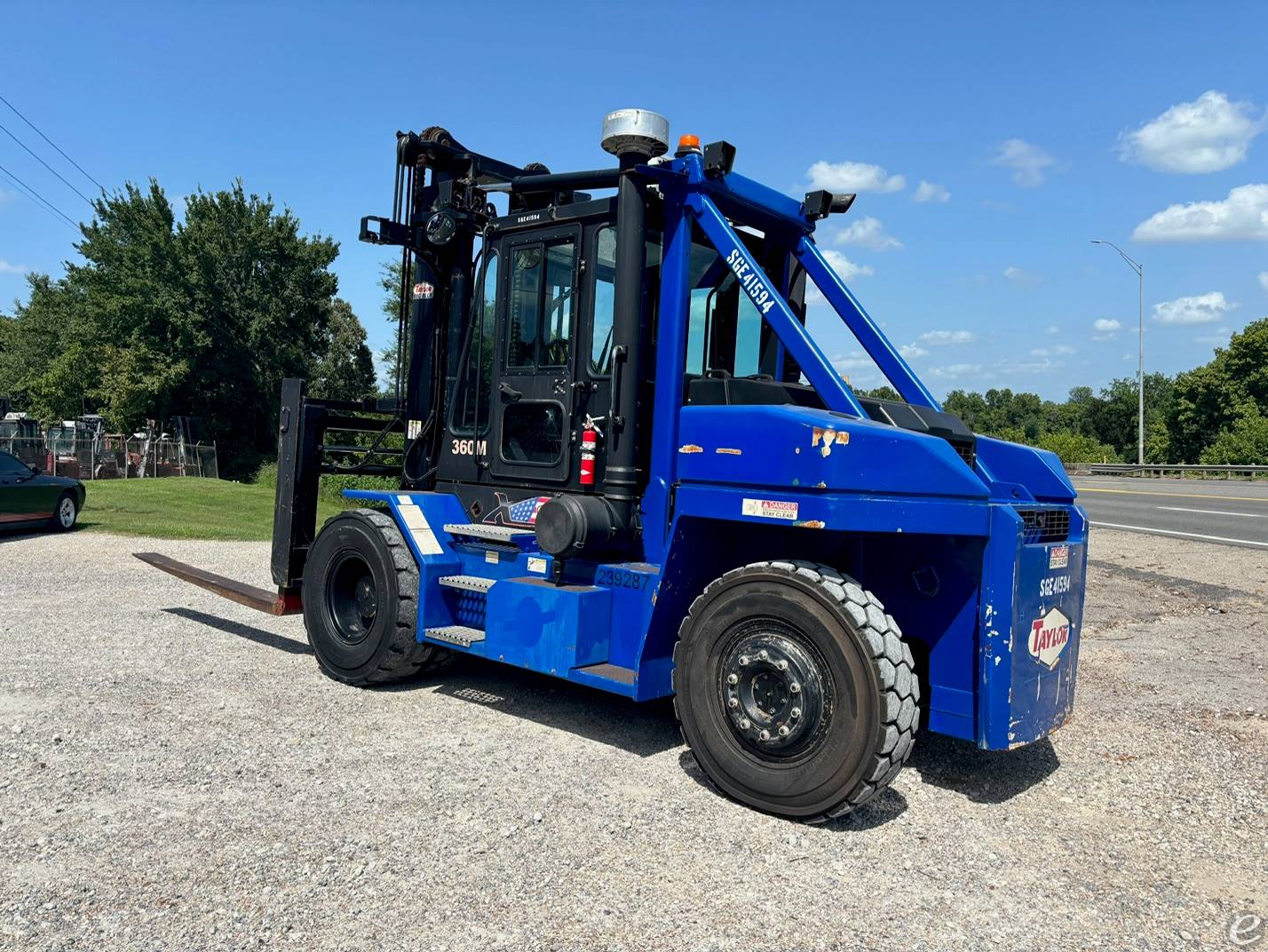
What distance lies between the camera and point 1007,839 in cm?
437

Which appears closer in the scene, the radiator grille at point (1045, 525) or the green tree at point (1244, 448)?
the radiator grille at point (1045, 525)

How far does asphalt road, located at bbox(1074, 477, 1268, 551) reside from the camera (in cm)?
1717

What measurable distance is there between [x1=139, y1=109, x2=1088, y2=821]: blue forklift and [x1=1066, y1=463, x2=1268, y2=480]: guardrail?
3799cm

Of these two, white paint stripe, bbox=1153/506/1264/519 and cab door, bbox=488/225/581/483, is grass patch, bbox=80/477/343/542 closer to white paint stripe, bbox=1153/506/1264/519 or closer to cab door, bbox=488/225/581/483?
cab door, bbox=488/225/581/483

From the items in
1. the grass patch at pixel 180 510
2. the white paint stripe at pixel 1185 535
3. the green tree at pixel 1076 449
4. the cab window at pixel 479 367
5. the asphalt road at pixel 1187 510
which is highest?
the green tree at pixel 1076 449

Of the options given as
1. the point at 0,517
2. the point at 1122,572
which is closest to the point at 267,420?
the point at 0,517

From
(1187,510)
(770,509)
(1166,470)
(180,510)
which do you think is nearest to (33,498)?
(180,510)

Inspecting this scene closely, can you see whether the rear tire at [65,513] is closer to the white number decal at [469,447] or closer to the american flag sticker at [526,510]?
the white number decal at [469,447]

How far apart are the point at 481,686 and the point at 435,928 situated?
340cm

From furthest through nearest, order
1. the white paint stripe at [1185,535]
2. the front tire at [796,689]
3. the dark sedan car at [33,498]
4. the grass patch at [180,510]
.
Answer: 1. the grass patch at [180,510]
2. the white paint stripe at [1185,535]
3. the dark sedan car at [33,498]
4. the front tire at [796,689]

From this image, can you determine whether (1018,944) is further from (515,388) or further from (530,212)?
(530,212)

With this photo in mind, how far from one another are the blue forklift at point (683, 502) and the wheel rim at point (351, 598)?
3cm

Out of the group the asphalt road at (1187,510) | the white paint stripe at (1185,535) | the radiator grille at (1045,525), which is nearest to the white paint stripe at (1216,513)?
the asphalt road at (1187,510)

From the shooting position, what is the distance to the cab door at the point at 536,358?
581cm
